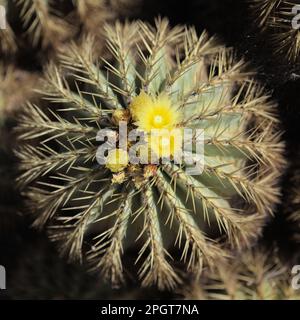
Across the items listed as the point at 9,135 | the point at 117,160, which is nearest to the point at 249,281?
the point at 117,160

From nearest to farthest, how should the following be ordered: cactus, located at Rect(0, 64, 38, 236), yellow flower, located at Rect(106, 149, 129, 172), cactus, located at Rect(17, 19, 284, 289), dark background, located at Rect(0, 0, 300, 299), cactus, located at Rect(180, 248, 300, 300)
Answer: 1. yellow flower, located at Rect(106, 149, 129, 172)
2. cactus, located at Rect(17, 19, 284, 289)
3. cactus, located at Rect(180, 248, 300, 300)
4. dark background, located at Rect(0, 0, 300, 299)
5. cactus, located at Rect(0, 64, 38, 236)

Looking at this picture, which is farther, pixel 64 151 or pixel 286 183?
pixel 286 183

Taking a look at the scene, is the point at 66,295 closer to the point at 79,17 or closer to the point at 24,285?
the point at 24,285

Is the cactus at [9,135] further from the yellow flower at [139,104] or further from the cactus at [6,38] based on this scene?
the yellow flower at [139,104]

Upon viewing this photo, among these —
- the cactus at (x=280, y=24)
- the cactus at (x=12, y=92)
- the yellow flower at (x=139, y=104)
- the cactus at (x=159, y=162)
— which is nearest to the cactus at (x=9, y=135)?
the cactus at (x=12, y=92)

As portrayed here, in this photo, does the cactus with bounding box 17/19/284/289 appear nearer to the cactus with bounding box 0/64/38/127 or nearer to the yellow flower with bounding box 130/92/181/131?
the yellow flower with bounding box 130/92/181/131

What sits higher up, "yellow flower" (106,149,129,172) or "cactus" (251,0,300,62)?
"cactus" (251,0,300,62)

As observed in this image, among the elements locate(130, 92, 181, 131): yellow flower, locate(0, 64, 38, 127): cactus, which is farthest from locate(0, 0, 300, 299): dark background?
locate(130, 92, 181, 131): yellow flower

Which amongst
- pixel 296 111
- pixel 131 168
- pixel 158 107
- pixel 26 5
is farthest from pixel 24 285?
pixel 296 111
